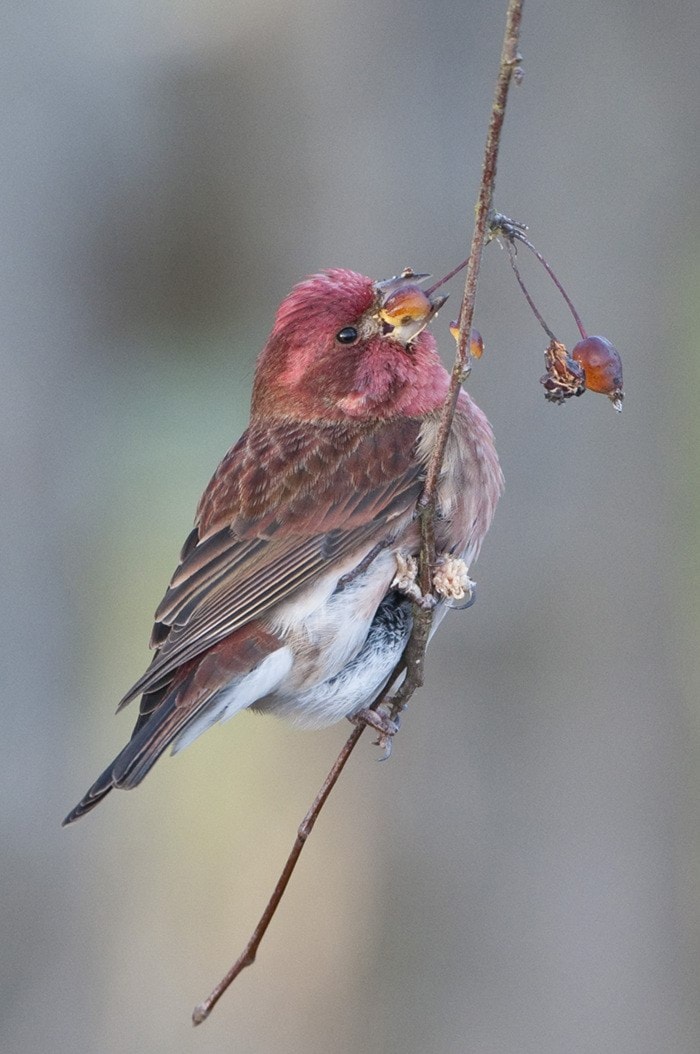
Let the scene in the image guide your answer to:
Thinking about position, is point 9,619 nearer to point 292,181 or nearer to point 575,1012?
point 292,181

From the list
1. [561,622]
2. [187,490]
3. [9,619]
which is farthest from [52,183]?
[561,622]

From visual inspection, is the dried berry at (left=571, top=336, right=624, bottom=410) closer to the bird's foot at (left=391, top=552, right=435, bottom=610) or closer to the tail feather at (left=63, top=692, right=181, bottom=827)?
the bird's foot at (left=391, top=552, right=435, bottom=610)

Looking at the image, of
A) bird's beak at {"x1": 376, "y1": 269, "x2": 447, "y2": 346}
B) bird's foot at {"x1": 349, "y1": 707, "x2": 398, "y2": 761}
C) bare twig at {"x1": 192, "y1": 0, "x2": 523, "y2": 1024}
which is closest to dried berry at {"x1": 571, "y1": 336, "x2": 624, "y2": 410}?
bare twig at {"x1": 192, "y1": 0, "x2": 523, "y2": 1024}

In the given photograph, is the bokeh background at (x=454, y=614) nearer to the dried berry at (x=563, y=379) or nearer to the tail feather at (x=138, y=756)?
the tail feather at (x=138, y=756)

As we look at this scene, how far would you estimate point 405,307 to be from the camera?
340 cm

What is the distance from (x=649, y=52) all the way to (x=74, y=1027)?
4966mm

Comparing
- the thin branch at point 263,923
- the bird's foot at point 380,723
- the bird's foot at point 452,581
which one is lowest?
the thin branch at point 263,923

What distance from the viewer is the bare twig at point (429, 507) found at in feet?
6.81

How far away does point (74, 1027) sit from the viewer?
659 centimetres

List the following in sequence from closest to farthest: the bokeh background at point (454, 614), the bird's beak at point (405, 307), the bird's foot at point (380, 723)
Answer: the bird's beak at point (405, 307) → the bird's foot at point (380, 723) → the bokeh background at point (454, 614)

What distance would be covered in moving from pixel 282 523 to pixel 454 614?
2127 millimetres

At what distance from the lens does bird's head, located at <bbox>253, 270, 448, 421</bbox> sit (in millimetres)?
3721

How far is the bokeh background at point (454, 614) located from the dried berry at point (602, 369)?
279 centimetres

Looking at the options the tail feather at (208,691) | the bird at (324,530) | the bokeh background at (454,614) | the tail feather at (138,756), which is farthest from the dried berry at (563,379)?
the bokeh background at (454,614)
